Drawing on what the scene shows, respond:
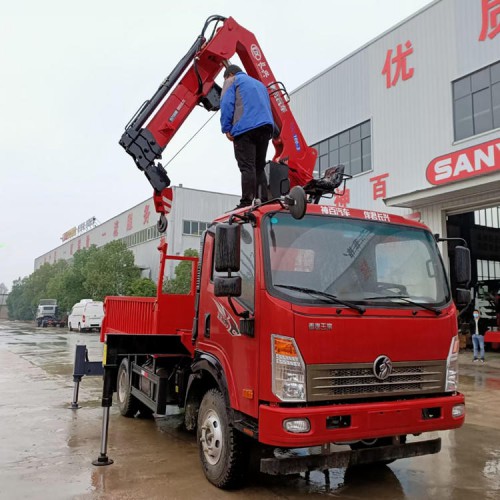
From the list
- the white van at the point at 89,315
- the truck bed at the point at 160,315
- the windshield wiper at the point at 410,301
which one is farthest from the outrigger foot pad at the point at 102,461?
the white van at the point at 89,315

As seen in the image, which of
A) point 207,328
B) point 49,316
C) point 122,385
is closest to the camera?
point 207,328

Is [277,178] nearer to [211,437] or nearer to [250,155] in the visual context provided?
[250,155]

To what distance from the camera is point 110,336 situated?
17.1 feet

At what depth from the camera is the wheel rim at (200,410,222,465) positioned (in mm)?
4156

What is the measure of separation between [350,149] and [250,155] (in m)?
15.2

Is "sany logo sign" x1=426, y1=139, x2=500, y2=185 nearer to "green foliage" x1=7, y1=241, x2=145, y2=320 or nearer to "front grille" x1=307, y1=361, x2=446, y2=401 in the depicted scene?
"front grille" x1=307, y1=361, x2=446, y2=401

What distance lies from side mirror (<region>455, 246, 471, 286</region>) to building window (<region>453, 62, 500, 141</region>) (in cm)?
1129

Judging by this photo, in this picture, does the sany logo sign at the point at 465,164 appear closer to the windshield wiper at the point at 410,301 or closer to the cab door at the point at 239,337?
the windshield wiper at the point at 410,301

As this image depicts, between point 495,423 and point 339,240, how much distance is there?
181 inches

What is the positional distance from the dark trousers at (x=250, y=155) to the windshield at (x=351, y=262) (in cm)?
92

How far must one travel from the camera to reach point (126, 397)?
7.01 meters

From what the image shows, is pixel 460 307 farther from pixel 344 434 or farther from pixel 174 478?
pixel 174 478

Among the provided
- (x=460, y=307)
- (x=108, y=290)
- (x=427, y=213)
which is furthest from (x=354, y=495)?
(x=108, y=290)

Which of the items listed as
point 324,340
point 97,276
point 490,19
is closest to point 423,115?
point 490,19
